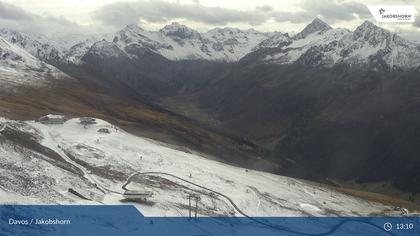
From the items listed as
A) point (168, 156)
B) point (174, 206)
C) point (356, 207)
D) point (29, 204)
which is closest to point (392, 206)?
point (356, 207)

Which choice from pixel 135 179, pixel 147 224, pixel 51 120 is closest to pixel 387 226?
pixel 135 179

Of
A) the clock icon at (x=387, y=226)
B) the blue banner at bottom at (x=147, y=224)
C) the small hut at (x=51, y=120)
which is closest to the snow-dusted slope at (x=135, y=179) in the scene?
the small hut at (x=51, y=120)

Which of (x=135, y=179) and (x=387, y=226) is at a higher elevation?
(x=387, y=226)

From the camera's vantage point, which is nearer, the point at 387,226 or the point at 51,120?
the point at 387,226

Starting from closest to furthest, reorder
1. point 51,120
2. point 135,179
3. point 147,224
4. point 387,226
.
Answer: point 147,224 < point 387,226 < point 135,179 < point 51,120

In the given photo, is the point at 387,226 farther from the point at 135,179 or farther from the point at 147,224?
the point at 147,224

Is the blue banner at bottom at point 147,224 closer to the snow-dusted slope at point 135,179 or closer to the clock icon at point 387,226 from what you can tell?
the clock icon at point 387,226

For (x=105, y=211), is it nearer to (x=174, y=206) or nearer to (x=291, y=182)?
(x=174, y=206)

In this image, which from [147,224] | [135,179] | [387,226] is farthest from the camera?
[135,179]
